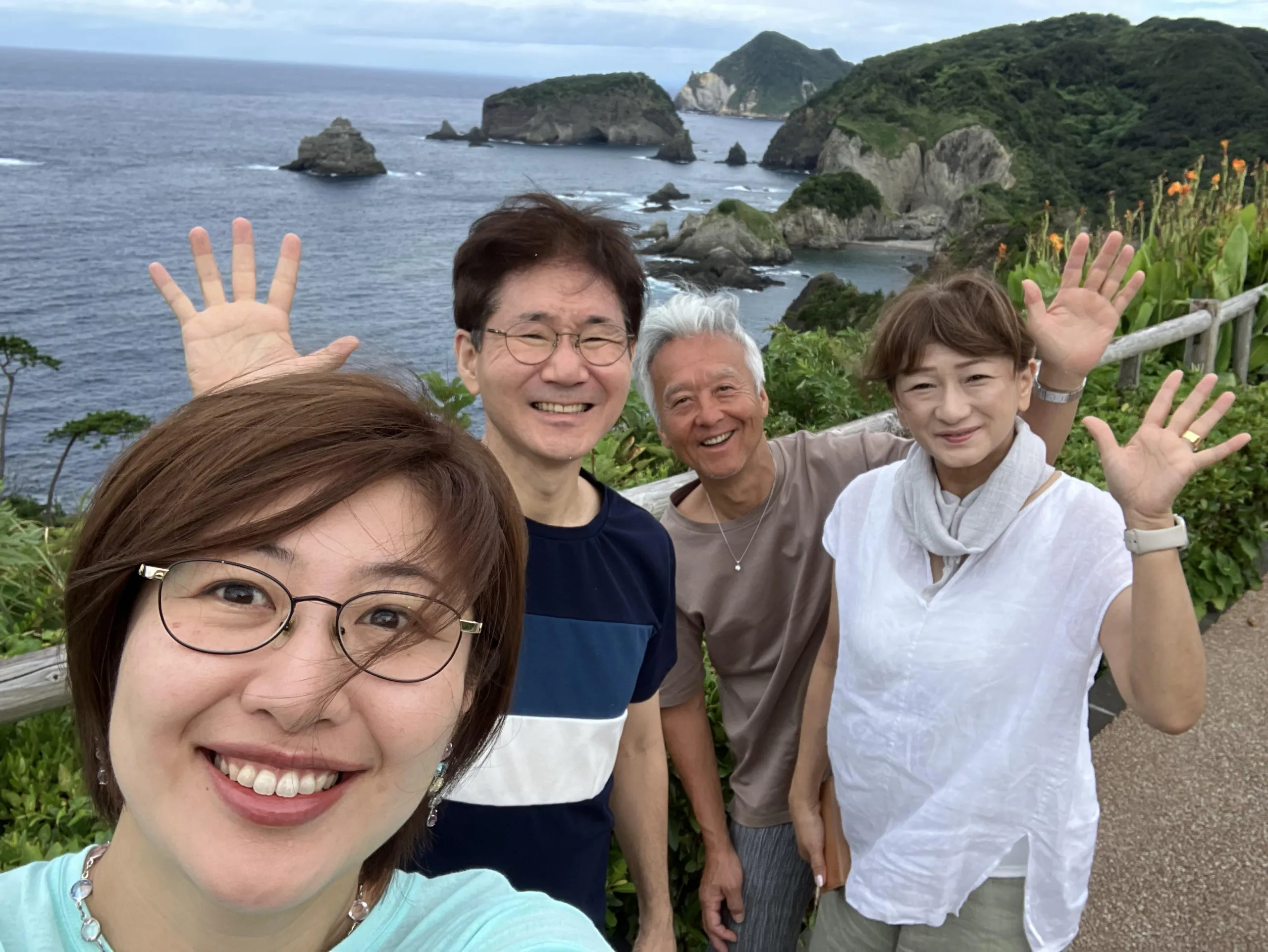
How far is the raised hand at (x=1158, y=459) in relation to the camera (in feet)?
5.89

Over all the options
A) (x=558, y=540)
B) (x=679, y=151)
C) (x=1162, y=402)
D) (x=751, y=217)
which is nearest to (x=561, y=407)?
(x=558, y=540)

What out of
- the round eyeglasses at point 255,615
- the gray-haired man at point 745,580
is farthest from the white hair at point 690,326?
the round eyeglasses at point 255,615

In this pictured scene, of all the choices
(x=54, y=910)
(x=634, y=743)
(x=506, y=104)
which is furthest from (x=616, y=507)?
(x=506, y=104)

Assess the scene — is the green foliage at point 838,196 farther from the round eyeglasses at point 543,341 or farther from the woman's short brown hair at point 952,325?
the round eyeglasses at point 543,341

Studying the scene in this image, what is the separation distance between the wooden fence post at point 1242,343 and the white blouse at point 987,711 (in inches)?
260

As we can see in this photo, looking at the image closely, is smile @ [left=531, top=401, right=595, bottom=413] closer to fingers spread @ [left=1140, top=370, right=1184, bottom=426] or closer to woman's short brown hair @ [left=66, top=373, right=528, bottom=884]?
woman's short brown hair @ [left=66, top=373, right=528, bottom=884]

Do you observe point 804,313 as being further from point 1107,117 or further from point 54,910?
point 1107,117

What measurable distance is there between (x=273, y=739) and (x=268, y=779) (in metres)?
0.05

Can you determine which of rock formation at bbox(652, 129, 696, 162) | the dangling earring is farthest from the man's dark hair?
rock formation at bbox(652, 129, 696, 162)

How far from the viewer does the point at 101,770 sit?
1.36 m

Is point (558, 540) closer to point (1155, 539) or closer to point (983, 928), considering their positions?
point (1155, 539)

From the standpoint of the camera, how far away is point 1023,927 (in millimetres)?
2141

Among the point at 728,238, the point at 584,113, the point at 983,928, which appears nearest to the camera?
the point at 983,928

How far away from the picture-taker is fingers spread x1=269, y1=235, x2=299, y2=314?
1.96 meters
